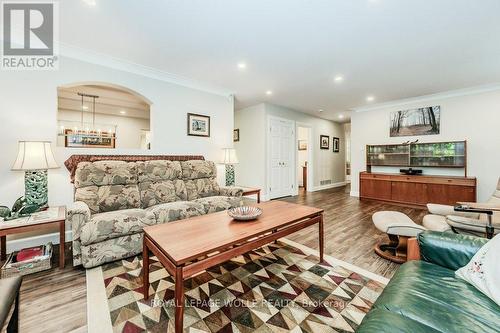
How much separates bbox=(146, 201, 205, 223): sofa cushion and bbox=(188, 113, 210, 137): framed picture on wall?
1.66 m

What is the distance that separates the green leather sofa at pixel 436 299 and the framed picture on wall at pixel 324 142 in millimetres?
5920

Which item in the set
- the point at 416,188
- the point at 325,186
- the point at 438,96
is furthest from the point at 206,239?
the point at 325,186

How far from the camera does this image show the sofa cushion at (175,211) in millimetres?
2430

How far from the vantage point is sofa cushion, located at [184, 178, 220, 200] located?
129 inches

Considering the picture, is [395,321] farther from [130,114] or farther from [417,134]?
[130,114]

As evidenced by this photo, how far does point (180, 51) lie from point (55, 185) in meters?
2.36

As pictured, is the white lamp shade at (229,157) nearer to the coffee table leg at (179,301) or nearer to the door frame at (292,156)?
the door frame at (292,156)

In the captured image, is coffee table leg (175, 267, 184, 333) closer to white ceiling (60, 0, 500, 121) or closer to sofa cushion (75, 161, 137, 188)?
sofa cushion (75, 161, 137, 188)

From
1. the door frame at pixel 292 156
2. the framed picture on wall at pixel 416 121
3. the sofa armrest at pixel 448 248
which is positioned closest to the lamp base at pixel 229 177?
the door frame at pixel 292 156

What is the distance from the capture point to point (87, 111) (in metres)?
5.74

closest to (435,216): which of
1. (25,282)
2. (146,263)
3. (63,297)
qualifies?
(146,263)

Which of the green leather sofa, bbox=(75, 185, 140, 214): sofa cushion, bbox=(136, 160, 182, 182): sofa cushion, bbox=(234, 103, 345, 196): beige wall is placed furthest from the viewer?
bbox=(234, 103, 345, 196): beige wall

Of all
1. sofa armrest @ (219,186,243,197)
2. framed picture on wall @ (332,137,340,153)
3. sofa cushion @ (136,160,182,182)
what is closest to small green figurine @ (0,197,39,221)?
sofa cushion @ (136,160,182,182)

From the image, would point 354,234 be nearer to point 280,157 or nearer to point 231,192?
point 231,192
